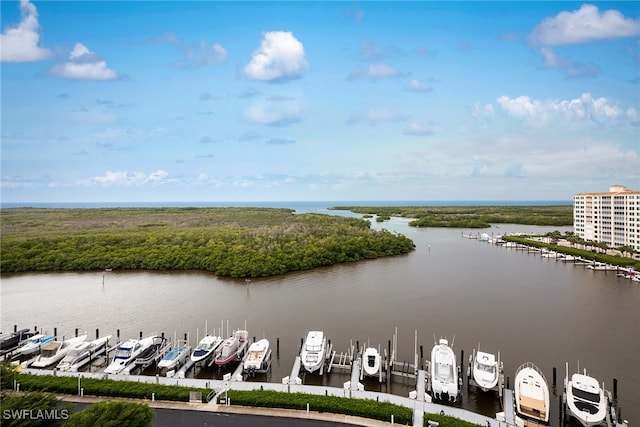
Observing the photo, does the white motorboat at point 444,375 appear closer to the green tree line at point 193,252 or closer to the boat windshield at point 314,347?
the boat windshield at point 314,347

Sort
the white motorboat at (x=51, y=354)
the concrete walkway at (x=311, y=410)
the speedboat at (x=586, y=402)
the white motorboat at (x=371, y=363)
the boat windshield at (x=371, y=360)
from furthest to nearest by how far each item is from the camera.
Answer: the white motorboat at (x=51, y=354) < the boat windshield at (x=371, y=360) < the white motorboat at (x=371, y=363) < the speedboat at (x=586, y=402) < the concrete walkway at (x=311, y=410)

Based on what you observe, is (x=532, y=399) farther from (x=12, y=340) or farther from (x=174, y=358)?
(x=12, y=340)

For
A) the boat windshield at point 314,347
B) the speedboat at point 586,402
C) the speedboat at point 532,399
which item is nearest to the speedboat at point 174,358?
the boat windshield at point 314,347

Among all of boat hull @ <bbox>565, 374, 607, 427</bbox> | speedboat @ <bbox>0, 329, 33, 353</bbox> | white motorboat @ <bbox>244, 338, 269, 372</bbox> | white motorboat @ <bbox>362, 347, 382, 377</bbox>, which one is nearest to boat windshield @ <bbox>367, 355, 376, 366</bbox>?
white motorboat @ <bbox>362, 347, 382, 377</bbox>

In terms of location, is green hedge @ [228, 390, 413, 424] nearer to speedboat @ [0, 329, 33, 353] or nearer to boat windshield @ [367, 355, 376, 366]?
boat windshield @ [367, 355, 376, 366]

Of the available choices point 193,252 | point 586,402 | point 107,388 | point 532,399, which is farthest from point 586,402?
point 193,252
